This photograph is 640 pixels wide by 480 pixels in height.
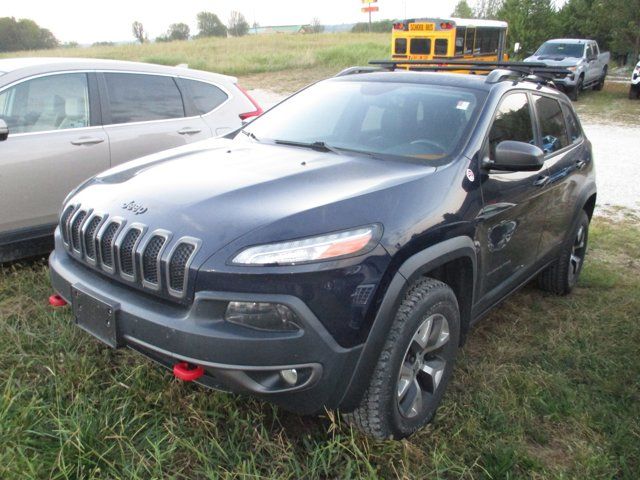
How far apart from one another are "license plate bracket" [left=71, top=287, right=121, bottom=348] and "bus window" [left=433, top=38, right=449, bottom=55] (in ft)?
60.1

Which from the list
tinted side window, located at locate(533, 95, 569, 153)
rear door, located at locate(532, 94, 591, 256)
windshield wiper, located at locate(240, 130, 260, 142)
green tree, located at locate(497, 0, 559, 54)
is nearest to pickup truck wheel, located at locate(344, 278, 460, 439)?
rear door, located at locate(532, 94, 591, 256)

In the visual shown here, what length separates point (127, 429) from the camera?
8.18 feet

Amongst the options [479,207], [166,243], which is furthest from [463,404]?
[166,243]

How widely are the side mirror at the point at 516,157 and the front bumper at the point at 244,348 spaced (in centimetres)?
133

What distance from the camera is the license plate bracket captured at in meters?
2.33

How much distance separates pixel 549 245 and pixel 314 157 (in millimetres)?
1837

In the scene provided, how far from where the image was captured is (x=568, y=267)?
4.36 m

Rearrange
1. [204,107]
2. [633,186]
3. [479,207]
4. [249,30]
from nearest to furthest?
1. [479,207]
2. [204,107]
3. [633,186]
4. [249,30]

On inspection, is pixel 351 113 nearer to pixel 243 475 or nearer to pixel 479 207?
pixel 479 207

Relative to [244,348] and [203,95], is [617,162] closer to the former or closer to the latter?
[203,95]

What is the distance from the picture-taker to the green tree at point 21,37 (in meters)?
65.8

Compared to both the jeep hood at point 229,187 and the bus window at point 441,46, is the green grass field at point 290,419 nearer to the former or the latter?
the jeep hood at point 229,187

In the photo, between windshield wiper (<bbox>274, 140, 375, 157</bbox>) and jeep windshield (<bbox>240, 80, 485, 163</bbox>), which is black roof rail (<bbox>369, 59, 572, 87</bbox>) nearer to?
jeep windshield (<bbox>240, 80, 485, 163</bbox>)

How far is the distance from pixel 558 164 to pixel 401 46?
17703mm
